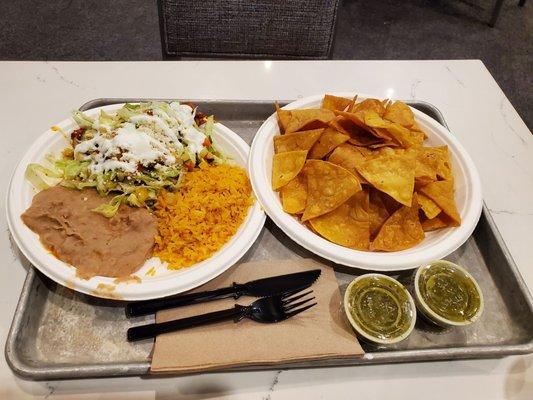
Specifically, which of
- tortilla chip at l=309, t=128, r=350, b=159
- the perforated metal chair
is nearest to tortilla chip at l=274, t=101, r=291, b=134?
tortilla chip at l=309, t=128, r=350, b=159

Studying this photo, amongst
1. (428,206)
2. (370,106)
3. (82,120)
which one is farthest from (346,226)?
(82,120)

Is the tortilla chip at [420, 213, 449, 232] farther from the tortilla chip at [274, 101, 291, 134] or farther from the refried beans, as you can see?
the refried beans

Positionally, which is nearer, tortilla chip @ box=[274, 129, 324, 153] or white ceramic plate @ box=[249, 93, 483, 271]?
white ceramic plate @ box=[249, 93, 483, 271]

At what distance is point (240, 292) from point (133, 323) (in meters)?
0.29

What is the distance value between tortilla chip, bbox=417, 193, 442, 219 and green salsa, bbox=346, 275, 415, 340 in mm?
275

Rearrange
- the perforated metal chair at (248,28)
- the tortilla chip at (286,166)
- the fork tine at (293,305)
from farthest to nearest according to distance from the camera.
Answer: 1. the perforated metal chair at (248,28)
2. the tortilla chip at (286,166)
3. the fork tine at (293,305)

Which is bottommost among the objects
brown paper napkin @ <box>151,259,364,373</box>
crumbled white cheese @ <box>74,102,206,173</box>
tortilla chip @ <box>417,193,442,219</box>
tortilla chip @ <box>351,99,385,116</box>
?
brown paper napkin @ <box>151,259,364,373</box>

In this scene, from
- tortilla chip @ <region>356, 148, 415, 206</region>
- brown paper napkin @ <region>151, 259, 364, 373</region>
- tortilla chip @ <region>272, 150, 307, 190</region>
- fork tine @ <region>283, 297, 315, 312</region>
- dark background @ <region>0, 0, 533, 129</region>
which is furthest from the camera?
dark background @ <region>0, 0, 533, 129</region>

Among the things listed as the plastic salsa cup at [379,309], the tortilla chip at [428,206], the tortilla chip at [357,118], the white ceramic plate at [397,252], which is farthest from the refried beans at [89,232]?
the tortilla chip at [428,206]

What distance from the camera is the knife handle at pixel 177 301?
109 centimetres

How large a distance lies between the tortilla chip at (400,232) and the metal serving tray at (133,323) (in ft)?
0.29

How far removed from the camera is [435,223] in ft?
4.31

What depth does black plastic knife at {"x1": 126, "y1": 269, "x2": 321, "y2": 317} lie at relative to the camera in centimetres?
110

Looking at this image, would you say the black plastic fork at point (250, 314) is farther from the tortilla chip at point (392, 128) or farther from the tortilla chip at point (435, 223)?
the tortilla chip at point (392, 128)
